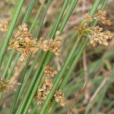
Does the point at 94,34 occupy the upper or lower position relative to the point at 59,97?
upper

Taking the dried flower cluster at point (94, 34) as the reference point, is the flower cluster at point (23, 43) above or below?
below

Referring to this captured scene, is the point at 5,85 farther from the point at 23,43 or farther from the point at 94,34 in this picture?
the point at 94,34

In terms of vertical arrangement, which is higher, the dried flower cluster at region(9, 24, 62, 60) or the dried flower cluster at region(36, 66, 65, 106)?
the dried flower cluster at region(9, 24, 62, 60)

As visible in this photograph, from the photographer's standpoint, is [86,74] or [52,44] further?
[86,74]

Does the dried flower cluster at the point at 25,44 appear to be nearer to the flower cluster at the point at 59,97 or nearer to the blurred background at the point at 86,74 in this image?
the flower cluster at the point at 59,97

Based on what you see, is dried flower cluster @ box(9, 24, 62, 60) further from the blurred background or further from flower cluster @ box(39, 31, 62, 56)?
the blurred background

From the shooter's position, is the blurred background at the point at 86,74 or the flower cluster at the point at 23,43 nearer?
the flower cluster at the point at 23,43

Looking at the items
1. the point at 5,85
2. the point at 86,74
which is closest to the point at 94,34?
the point at 5,85

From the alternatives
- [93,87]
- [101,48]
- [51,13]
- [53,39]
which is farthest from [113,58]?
[53,39]

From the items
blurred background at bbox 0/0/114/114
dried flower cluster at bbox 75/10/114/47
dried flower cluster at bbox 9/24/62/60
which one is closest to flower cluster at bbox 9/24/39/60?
dried flower cluster at bbox 9/24/62/60

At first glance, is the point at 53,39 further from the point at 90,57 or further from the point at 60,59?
the point at 90,57

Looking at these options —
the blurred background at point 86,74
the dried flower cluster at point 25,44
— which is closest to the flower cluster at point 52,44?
the dried flower cluster at point 25,44
